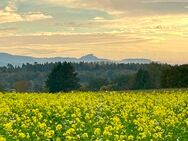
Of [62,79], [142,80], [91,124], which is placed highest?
[62,79]

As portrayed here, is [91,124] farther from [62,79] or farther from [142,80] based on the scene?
[142,80]

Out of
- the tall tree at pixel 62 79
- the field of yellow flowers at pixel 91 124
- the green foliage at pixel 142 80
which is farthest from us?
the green foliage at pixel 142 80

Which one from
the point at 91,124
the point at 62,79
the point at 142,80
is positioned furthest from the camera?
the point at 142,80

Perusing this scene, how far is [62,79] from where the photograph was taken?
258 ft

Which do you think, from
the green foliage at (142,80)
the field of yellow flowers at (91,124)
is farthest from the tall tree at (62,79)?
the field of yellow flowers at (91,124)

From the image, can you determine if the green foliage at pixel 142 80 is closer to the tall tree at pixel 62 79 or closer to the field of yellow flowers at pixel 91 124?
the tall tree at pixel 62 79

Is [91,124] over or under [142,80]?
over

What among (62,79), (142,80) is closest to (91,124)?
(62,79)

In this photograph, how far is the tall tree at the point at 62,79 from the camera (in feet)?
255

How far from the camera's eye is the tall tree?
77812 mm

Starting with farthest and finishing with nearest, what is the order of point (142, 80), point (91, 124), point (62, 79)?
1. point (142, 80)
2. point (62, 79)
3. point (91, 124)

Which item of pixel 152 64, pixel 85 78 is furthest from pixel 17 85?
pixel 85 78

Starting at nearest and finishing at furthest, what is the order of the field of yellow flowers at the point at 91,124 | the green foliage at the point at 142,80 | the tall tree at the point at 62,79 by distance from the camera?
the field of yellow flowers at the point at 91,124 < the tall tree at the point at 62,79 < the green foliage at the point at 142,80

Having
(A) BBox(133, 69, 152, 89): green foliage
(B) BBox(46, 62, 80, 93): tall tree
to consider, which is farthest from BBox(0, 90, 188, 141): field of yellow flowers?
(A) BBox(133, 69, 152, 89): green foliage
